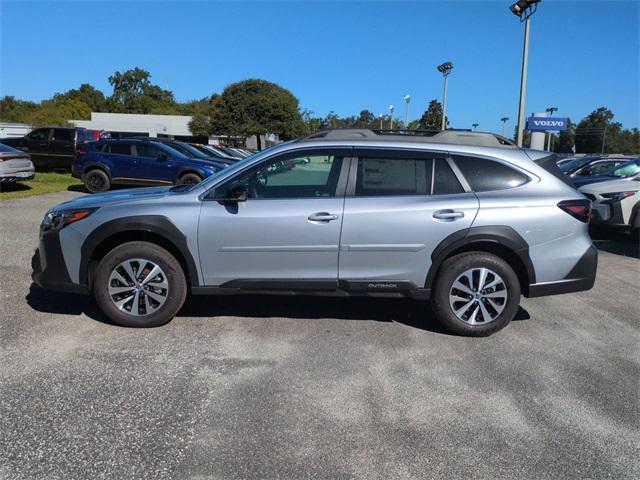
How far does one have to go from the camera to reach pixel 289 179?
16.5 ft

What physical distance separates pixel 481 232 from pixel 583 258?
1009 mm

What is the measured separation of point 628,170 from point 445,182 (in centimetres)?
849

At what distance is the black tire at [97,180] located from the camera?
48.9 feet

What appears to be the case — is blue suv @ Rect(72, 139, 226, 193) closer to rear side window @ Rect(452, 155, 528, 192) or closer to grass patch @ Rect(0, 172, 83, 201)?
grass patch @ Rect(0, 172, 83, 201)

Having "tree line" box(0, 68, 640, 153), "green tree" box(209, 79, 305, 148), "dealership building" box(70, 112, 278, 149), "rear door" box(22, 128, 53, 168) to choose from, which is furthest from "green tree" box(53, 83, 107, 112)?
"rear door" box(22, 128, 53, 168)

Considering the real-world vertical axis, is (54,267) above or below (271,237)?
below

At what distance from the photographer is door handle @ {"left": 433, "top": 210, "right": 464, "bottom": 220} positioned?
4.71 m

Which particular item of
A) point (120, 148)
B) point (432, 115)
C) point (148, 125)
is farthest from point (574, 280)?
point (148, 125)

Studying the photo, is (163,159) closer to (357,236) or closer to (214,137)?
(357,236)

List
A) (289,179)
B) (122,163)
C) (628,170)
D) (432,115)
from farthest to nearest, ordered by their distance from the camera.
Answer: (432,115) → (122,163) → (628,170) → (289,179)

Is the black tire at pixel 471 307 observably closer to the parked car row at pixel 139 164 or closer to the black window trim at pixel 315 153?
the black window trim at pixel 315 153

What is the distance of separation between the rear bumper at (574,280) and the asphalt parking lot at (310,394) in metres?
0.48

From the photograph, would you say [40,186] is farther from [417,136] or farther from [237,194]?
[417,136]

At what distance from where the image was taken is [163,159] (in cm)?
1445
